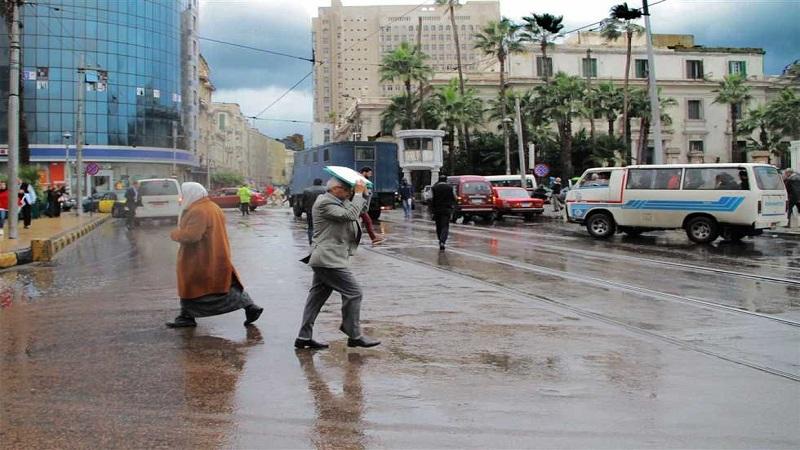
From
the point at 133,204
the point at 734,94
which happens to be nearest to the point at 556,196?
the point at 133,204

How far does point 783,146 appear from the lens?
5928 centimetres

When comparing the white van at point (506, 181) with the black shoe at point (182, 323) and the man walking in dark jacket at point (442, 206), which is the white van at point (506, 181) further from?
the black shoe at point (182, 323)

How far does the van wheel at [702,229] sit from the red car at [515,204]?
12437mm

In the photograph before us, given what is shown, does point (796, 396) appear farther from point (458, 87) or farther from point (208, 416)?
point (458, 87)

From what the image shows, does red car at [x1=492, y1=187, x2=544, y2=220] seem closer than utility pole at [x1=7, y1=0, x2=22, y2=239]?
No

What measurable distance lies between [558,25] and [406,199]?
78.0ft

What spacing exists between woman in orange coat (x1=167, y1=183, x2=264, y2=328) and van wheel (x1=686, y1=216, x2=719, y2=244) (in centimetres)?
1374

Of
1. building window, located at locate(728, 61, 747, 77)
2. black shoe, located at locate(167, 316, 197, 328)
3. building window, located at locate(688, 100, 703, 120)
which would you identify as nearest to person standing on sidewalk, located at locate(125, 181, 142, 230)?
black shoe, located at locate(167, 316, 197, 328)

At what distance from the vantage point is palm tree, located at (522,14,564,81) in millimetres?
48750

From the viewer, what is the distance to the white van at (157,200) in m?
29.2

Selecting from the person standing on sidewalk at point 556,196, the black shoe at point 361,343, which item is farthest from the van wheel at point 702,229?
the person standing on sidewalk at point 556,196

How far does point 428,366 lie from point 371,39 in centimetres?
9821

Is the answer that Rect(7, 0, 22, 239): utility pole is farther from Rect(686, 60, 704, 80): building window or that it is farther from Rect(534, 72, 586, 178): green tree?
Rect(686, 60, 704, 80): building window

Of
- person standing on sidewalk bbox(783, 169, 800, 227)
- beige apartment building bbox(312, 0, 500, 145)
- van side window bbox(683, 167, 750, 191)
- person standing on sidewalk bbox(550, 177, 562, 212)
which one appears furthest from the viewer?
beige apartment building bbox(312, 0, 500, 145)
